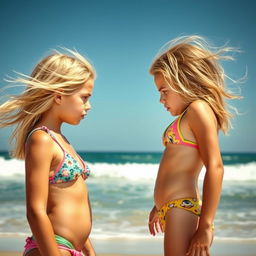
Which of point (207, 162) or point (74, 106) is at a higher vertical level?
point (74, 106)

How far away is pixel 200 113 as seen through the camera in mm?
2426

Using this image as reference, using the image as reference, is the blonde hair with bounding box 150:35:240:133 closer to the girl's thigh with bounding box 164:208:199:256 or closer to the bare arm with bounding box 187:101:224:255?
the bare arm with bounding box 187:101:224:255

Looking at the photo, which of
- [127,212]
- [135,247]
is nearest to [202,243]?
[135,247]


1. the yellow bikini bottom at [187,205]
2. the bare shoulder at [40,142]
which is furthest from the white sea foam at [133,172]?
the bare shoulder at [40,142]

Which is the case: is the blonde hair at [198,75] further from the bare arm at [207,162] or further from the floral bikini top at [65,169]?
the floral bikini top at [65,169]

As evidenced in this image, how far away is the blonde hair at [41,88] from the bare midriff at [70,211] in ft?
1.18

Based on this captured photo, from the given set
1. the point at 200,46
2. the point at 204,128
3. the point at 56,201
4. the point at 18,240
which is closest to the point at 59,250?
the point at 56,201

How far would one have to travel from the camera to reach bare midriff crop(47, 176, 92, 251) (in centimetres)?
215

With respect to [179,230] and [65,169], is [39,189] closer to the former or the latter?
[65,169]

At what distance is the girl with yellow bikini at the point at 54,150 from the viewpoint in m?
2.02

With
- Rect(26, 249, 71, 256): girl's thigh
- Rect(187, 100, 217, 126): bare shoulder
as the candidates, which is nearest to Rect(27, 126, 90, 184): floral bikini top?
Rect(26, 249, 71, 256): girl's thigh

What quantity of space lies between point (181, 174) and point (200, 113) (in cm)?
36

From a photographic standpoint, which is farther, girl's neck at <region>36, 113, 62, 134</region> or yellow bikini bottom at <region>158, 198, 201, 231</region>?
yellow bikini bottom at <region>158, 198, 201, 231</region>

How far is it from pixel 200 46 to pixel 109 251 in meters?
3.15
